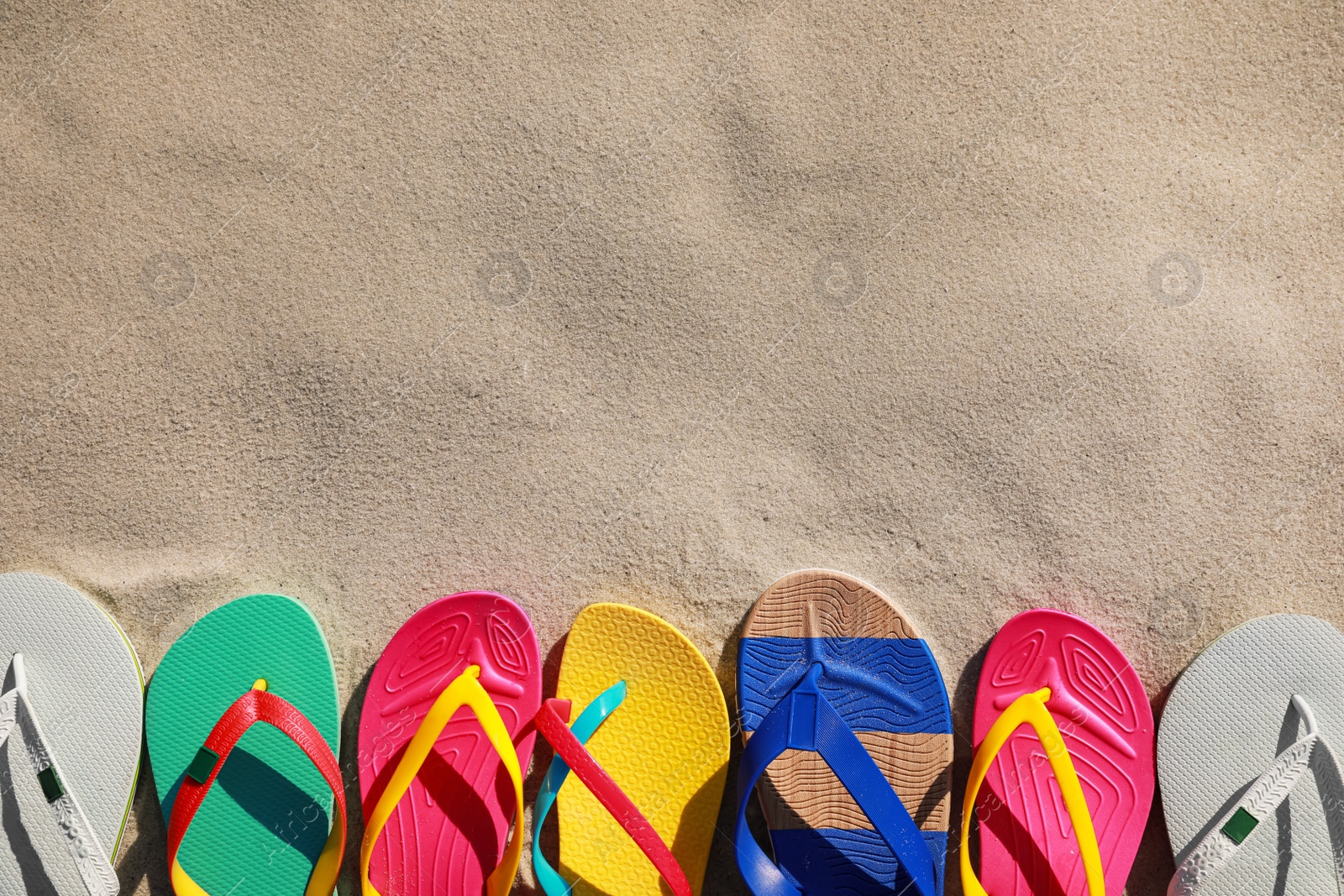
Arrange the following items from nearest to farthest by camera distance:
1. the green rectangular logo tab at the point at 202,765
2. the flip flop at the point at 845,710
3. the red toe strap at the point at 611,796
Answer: the red toe strap at the point at 611,796 → the green rectangular logo tab at the point at 202,765 → the flip flop at the point at 845,710

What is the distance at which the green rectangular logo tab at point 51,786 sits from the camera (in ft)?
5.37

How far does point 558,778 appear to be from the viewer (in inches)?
63.4

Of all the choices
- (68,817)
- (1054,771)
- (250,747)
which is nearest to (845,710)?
(1054,771)

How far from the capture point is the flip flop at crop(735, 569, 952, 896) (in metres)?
1.70

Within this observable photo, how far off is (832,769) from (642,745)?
17.9 inches

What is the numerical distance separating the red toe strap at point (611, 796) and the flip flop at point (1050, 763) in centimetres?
73

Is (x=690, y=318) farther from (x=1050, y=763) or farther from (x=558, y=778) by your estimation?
(x=1050, y=763)

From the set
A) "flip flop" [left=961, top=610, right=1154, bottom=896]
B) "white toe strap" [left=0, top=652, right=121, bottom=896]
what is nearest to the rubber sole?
"flip flop" [left=961, top=610, right=1154, bottom=896]

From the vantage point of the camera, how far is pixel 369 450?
1.81 metres

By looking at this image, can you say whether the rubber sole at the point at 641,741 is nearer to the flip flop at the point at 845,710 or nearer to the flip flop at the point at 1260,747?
the flip flop at the point at 845,710

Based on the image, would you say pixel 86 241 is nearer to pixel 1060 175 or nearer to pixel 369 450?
pixel 369 450

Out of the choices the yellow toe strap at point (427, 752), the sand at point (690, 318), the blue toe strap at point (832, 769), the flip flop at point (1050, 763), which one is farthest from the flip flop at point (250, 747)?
the flip flop at point (1050, 763)

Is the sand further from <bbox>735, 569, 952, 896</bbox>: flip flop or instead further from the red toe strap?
the red toe strap

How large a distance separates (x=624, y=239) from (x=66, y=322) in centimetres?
143
